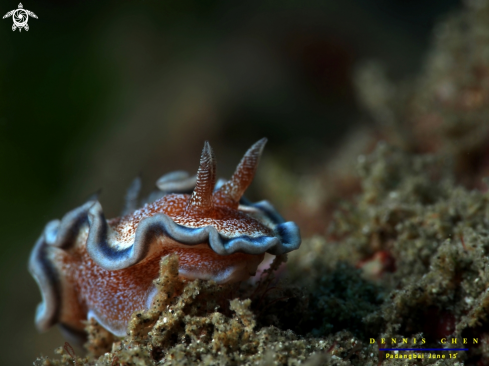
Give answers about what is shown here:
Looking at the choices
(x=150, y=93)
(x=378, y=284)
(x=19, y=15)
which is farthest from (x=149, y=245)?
(x=150, y=93)

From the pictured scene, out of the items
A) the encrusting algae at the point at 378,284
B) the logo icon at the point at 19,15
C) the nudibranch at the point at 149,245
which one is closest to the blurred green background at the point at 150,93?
the logo icon at the point at 19,15

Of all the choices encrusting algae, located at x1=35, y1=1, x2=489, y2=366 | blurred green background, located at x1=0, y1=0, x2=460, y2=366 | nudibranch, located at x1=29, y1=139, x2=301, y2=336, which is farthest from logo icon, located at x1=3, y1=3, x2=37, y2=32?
encrusting algae, located at x1=35, y1=1, x2=489, y2=366

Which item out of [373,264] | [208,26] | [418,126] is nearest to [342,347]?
[373,264]

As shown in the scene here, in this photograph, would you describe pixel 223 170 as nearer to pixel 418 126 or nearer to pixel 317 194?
pixel 317 194

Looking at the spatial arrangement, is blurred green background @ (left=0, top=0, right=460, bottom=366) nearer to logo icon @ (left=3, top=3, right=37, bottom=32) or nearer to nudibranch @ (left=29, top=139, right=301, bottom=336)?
logo icon @ (left=3, top=3, right=37, bottom=32)

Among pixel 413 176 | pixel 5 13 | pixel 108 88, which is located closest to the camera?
pixel 413 176

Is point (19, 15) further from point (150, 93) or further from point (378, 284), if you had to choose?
point (378, 284)

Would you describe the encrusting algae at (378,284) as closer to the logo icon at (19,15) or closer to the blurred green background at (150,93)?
the blurred green background at (150,93)
